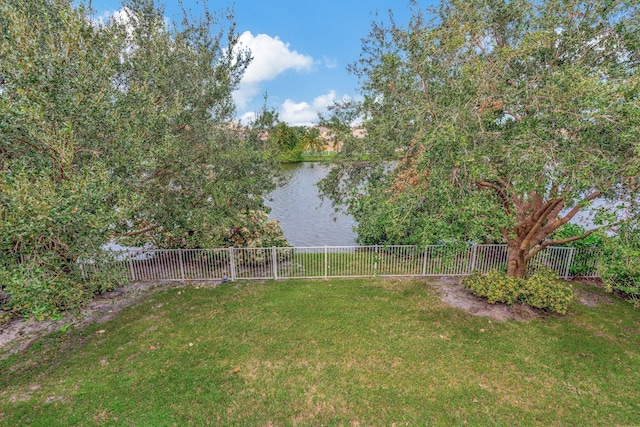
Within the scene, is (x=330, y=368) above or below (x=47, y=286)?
below

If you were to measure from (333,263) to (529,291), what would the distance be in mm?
6097

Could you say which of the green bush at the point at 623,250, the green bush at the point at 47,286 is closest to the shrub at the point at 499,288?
the green bush at the point at 623,250

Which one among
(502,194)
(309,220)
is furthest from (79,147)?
(309,220)

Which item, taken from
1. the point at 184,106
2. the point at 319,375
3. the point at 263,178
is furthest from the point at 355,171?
the point at 319,375

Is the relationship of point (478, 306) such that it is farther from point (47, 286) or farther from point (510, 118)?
point (47, 286)

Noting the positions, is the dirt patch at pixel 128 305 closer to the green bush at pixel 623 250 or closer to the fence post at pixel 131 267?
the fence post at pixel 131 267

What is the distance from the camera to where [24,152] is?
562 cm

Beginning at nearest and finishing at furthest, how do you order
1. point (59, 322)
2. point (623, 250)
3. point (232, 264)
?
1. point (623, 250)
2. point (59, 322)
3. point (232, 264)

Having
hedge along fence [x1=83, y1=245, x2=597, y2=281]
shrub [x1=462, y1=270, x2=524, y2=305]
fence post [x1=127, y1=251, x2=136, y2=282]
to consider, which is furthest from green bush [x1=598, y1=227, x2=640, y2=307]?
fence post [x1=127, y1=251, x2=136, y2=282]

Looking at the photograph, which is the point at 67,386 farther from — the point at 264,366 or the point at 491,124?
the point at 491,124

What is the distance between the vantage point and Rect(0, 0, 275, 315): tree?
15.8 feet

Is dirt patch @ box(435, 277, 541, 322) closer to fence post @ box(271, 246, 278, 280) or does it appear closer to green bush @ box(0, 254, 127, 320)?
fence post @ box(271, 246, 278, 280)

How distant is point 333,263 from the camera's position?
1158 cm

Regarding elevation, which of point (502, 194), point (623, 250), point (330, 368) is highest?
point (502, 194)
